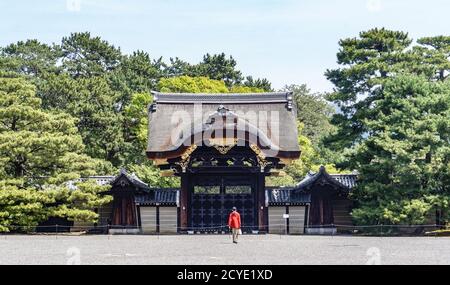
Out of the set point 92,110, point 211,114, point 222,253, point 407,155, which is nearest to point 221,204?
point 211,114

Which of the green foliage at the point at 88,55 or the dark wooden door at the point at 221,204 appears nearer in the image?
the dark wooden door at the point at 221,204

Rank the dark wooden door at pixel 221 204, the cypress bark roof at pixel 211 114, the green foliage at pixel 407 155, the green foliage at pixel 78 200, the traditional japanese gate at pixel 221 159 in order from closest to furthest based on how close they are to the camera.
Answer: the green foliage at pixel 407 155 < the green foliage at pixel 78 200 < the traditional japanese gate at pixel 221 159 < the cypress bark roof at pixel 211 114 < the dark wooden door at pixel 221 204

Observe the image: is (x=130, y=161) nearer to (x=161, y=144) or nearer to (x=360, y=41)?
(x=161, y=144)

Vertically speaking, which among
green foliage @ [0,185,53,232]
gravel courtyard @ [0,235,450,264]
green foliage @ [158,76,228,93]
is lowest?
gravel courtyard @ [0,235,450,264]

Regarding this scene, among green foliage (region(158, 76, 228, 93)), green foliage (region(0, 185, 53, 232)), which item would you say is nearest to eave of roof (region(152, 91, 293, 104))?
green foliage (region(158, 76, 228, 93))

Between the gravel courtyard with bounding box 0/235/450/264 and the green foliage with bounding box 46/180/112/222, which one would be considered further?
the green foliage with bounding box 46/180/112/222

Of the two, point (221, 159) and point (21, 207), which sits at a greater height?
point (221, 159)

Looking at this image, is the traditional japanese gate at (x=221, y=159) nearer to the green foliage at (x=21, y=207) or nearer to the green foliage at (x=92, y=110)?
the green foliage at (x=21, y=207)

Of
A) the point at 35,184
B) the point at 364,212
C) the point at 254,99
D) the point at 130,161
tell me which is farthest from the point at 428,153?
the point at 130,161

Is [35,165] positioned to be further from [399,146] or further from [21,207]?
[399,146]

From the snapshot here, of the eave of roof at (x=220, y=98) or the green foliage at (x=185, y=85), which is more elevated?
the green foliage at (x=185, y=85)

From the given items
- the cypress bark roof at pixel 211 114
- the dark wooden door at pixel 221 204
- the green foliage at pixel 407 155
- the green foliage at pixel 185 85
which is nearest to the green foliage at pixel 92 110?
the green foliage at pixel 185 85

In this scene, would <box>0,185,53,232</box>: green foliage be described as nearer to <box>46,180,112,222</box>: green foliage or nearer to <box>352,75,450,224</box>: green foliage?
Result: <box>46,180,112,222</box>: green foliage

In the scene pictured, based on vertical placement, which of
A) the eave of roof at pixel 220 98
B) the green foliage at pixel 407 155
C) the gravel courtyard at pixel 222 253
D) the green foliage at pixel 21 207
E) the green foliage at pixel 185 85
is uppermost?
the green foliage at pixel 185 85
